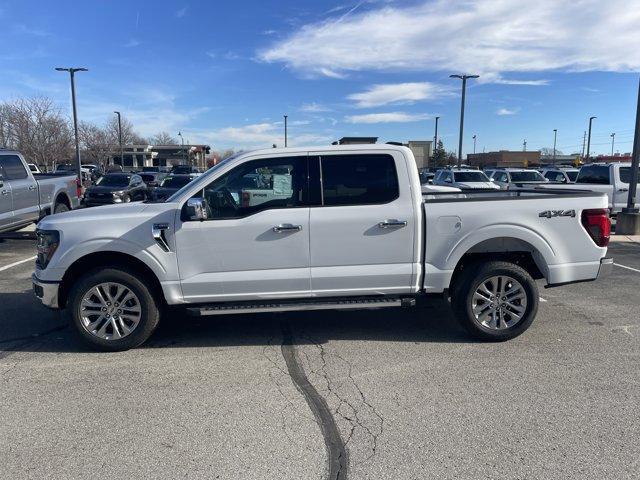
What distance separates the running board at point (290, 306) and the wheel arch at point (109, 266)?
0.46 m

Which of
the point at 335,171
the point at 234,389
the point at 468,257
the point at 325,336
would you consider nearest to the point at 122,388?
the point at 234,389

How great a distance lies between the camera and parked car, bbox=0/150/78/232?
10477mm

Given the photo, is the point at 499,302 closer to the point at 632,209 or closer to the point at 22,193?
the point at 22,193

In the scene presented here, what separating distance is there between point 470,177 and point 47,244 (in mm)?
18938

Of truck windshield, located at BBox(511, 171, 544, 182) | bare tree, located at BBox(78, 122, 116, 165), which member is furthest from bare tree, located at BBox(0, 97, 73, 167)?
truck windshield, located at BBox(511, 171, 544, 182)

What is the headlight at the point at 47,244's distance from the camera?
4902 mm

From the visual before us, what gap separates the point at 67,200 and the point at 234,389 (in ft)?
33.8

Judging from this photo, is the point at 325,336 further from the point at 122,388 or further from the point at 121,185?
the point at 121,185

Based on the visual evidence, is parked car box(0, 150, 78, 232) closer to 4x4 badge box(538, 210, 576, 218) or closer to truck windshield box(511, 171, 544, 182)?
4x4 badge box(538, 210, 576, 218)

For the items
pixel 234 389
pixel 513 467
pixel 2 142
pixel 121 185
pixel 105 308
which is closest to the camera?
pixel 513 467

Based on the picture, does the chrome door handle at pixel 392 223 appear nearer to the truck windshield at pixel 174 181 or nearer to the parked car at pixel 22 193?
the parked car at pixel 22 193

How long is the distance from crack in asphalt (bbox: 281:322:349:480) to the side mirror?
152 cm

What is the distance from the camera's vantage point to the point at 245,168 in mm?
5035

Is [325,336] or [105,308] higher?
[105,308]
